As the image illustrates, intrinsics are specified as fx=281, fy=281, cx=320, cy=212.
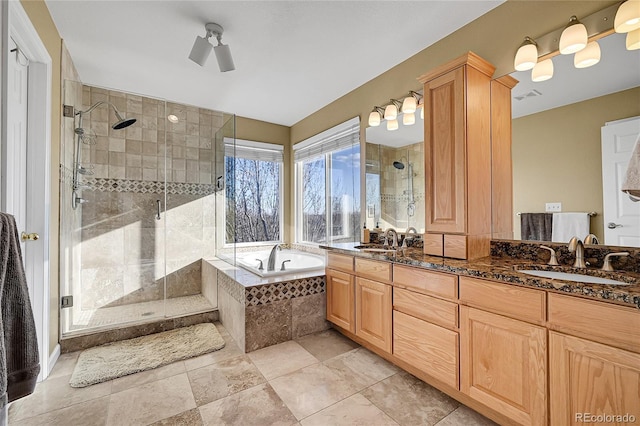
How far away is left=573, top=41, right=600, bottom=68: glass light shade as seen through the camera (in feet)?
5.15

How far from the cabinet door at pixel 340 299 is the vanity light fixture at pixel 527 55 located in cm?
188

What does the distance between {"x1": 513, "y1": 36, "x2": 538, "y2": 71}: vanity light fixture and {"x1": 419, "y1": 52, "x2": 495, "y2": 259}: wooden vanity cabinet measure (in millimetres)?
199

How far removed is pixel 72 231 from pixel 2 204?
1.51 metres

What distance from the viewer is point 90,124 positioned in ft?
9.48

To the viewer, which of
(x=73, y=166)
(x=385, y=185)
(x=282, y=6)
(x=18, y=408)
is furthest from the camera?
(x=385, y=185)

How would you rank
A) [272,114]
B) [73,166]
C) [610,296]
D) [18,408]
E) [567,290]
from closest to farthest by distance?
[610,296] → [567,290] → [18,408] → [73,166] → [272,114]

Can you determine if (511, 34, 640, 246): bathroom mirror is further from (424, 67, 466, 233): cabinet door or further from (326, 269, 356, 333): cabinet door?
(326, 269, 356, 333): cabinet door

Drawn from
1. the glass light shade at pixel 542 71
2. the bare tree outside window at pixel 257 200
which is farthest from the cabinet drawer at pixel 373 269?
the bare tree outside window at pixel 257 200

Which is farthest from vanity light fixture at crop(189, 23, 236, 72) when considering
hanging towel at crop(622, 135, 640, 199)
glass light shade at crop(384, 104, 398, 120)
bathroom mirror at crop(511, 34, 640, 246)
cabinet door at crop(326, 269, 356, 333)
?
hanging towel at crop(622, 135, 640, 199)

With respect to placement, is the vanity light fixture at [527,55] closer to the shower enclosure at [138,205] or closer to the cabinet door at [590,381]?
the cabinet door at [590,381]

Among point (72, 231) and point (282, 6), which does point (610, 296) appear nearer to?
point (282, 6)

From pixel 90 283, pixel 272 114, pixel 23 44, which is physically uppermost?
pixel 272 114

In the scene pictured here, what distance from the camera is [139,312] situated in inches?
113

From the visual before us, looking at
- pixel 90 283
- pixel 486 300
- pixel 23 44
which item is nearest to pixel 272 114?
pixel 23 44
